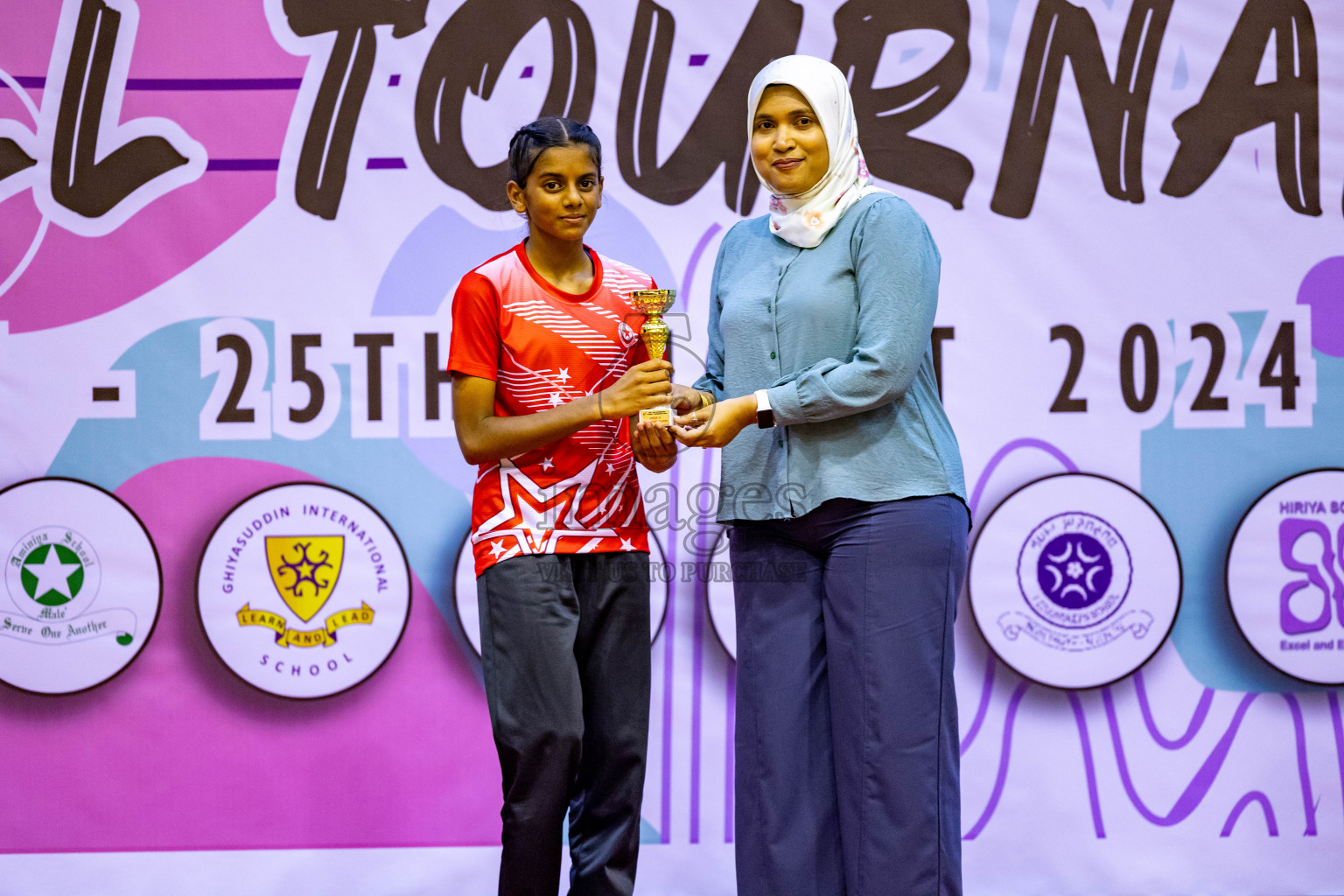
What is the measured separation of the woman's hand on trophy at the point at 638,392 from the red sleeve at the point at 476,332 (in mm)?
270

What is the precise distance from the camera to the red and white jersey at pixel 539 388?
6.89 ft

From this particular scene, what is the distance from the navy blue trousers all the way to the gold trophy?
0.27 metres

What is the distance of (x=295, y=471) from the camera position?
307 centimetres

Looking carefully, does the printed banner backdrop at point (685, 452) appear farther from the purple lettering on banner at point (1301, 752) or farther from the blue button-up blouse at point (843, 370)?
the blue button-up blouse at point (843, 370)

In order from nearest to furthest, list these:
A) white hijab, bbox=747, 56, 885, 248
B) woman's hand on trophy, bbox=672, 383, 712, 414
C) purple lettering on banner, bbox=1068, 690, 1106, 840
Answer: white hijab, bbox=747, 56, 885, 248 < woman's hand on trophy, bbox=672, 383, 712, 414 < purple lettering on banner, bbox=1068, 690, 1106, 840

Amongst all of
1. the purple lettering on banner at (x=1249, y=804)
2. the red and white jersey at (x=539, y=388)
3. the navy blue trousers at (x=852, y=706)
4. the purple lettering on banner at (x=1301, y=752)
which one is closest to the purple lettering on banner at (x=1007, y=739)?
the purple lettering on banner at (x=1249, y=804)

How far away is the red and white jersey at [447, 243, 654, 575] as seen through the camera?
2100 millimetres

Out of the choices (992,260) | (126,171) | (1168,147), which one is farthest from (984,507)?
(126,171)

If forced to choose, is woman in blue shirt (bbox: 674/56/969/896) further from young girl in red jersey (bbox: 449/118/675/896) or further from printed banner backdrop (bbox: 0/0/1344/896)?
printed banner backdrop (bbox: 0/0/1344/896)

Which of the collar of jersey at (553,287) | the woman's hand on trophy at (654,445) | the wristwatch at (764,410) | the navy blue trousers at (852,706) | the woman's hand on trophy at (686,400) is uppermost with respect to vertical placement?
the collar of jersey at (553,287)

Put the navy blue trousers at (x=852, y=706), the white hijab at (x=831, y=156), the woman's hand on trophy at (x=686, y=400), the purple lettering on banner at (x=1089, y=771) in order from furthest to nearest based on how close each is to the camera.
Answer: the purple lettering on banner at (x=1089, y=771)
the woman's hand on trophy at (x=686, y=400)
the white hijab at (x=831, y=156)
the navy blue trousers at (x=852, y=706)

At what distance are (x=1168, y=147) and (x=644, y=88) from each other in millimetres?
1514

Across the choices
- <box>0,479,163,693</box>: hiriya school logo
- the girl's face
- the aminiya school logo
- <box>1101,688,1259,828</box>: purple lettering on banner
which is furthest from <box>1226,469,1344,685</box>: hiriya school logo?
<box>0,479,163,693</box>: hiriya school logo

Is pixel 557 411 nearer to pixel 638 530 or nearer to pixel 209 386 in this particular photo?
pixel 638 530
